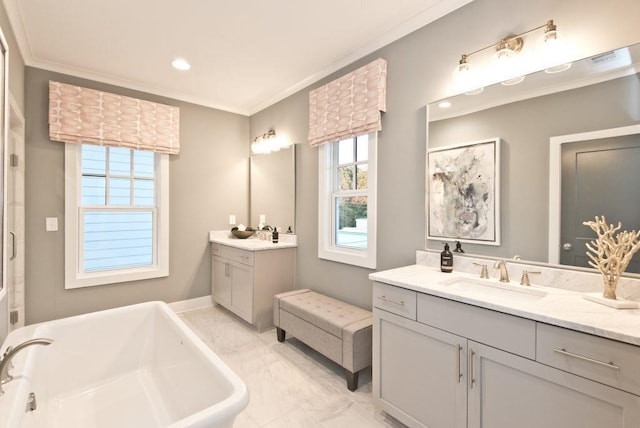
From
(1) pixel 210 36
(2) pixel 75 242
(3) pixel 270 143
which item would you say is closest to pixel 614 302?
(1) pixel 210 36

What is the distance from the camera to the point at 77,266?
3.10 meters

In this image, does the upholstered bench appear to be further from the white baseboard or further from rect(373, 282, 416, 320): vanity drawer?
the white baseboard

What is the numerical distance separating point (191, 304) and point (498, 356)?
11.7 feet

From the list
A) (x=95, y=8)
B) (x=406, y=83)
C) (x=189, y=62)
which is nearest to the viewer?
(x=95, y=8)

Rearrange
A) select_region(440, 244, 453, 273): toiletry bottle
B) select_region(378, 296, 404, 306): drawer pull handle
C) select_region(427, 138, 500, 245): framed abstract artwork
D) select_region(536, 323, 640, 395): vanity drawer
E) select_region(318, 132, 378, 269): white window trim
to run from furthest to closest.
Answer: select_region(318, 132, 378, 269): white window trim < select_region(440, 244, 453, 273): toiletry bottle < select_region(427, 138, 500, 245): framed abstract artwork < select_region(378, 296, 404, 306): drawer pull handle < select_region(536, 323, 640, 395): vanity drawer

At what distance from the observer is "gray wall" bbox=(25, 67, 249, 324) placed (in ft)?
9.45

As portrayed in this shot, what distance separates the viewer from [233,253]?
11.3 ft

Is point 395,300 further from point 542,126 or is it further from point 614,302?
point 542,126

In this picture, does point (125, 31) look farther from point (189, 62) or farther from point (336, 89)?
point (336, 89)

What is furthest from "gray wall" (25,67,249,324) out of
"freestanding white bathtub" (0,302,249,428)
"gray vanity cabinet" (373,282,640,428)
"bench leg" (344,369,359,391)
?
"gray vanity cabinet" (373,282,640,428)

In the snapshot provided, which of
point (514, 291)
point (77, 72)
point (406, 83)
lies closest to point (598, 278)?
point (514, 291)

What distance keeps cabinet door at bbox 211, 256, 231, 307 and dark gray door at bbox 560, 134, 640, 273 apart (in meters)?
3.15

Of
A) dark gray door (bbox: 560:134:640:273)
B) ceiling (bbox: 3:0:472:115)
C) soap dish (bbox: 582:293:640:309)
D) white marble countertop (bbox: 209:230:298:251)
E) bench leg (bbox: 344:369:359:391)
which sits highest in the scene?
ceiling (bbox: 3:0:472:115)

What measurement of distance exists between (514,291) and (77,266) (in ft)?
12.8
